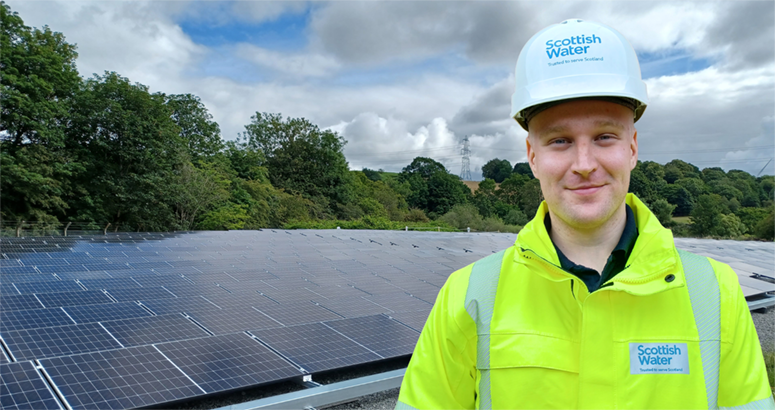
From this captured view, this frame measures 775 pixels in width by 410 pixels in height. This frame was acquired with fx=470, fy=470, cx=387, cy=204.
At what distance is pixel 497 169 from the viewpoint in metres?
122

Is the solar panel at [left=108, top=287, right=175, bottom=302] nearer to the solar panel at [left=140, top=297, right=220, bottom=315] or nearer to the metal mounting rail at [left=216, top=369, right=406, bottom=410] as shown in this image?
the solar panel at [left=140, top=297, right=220, bottom=315]

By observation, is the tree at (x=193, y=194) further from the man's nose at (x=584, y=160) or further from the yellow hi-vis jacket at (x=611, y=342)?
the man's nose at (x=584, y=160)

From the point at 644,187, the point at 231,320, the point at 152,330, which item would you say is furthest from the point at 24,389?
the point at 644,187

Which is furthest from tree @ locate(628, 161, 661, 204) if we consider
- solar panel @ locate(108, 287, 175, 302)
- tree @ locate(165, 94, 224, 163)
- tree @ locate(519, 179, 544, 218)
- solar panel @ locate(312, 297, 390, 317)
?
solar panel @ locate(108, 287, 175, 302)

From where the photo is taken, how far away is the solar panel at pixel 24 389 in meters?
3.85

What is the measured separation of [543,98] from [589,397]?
1.11 m

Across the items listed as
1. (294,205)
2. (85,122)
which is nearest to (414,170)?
(294,205)

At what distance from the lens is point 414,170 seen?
10462 centimetres

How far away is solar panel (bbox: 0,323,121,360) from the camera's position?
15.7ft

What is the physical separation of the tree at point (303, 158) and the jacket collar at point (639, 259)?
5468cm

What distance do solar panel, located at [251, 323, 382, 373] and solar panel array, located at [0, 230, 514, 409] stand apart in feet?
0.07

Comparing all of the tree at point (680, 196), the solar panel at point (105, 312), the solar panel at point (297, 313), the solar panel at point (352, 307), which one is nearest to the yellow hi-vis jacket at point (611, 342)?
the solar panel at point (297, 313)

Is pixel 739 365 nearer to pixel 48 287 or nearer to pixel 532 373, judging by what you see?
pixel 532 373

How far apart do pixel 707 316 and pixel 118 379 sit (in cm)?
473
